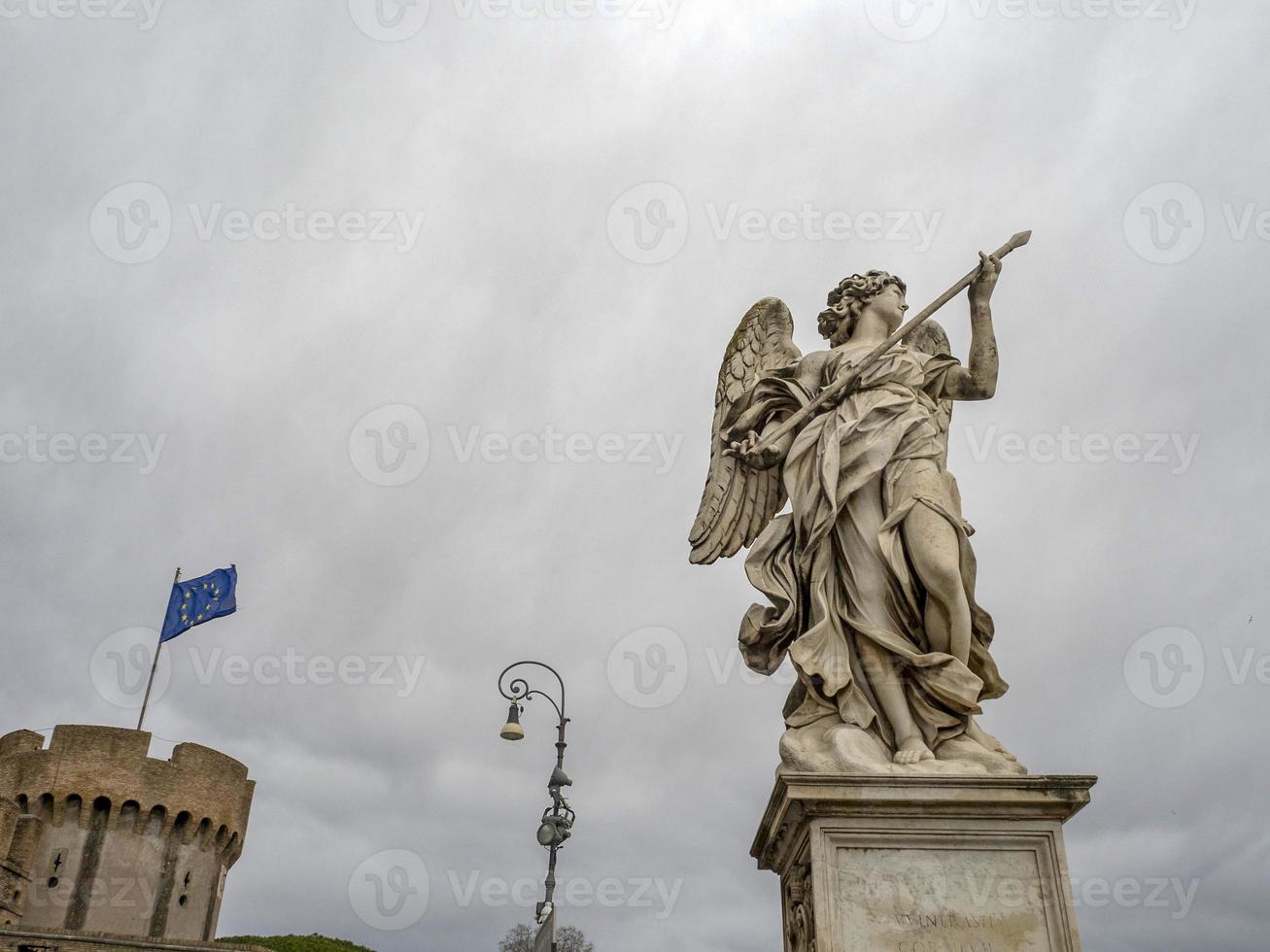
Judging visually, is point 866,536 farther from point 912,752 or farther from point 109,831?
point 109,831

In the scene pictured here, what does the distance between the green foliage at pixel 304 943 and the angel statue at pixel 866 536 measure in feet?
144

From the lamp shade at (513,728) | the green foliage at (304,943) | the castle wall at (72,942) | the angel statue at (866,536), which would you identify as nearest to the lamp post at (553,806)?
the lamp shade at (513,728)

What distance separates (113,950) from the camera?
1239 inches

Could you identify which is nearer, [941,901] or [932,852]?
[941,901]

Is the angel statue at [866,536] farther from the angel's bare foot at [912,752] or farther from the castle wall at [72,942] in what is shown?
the castle wall at [72,942]

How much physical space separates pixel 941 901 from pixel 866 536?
1.91 metres

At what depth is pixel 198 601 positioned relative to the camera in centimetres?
3803

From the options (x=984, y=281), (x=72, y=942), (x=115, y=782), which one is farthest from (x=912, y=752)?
(x=115, y=782)

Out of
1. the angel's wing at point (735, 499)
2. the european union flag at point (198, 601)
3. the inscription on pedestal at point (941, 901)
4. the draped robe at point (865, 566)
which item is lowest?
the inscription on pedestal at point (941, 901)

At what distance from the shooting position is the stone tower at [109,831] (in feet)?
120

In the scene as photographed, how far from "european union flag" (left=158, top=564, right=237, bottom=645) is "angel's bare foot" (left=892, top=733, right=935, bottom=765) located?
122ft

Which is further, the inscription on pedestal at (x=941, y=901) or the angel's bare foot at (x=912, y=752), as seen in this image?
the angel's bare foot at (x=912, y=752)

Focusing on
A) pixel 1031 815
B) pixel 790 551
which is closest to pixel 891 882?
pixel 1031 815

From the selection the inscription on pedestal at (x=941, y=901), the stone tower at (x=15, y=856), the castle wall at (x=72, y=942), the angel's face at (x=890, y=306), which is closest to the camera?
the inscription on pedestal at (x=941, y=901)
